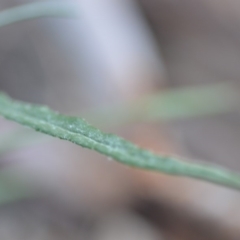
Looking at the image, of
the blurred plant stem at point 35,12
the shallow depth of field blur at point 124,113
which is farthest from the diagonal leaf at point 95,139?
the shallow depth of field blur at point 124,113

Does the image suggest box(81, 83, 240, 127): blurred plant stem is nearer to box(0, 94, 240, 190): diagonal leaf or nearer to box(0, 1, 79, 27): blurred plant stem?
box(0, 1, 79, 27): blurred plant stem

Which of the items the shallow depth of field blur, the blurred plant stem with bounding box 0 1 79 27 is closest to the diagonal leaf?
the blurred plant stem with bounding box 0 1 79 27

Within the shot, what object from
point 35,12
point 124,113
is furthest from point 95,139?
point 124,113

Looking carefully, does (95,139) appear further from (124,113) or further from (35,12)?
(124,113)

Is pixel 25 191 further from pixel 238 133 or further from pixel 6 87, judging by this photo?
pixel 238 133

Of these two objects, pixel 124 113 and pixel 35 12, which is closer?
pixel 35 12

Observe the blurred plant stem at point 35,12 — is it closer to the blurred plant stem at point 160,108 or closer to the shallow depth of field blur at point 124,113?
the shallow depth of field blur at point 124,113
